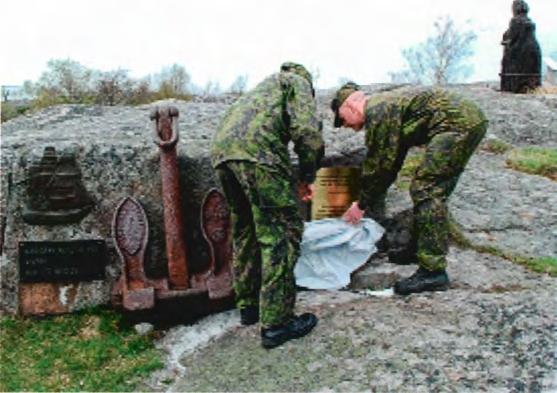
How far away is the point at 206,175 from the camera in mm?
5113

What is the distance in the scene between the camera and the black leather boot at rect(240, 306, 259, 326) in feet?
14.8

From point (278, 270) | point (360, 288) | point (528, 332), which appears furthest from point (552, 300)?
point (278, 270)

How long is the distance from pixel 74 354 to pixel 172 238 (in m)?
0.89

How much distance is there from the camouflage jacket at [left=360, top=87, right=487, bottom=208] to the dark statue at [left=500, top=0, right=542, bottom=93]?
8.31 metres

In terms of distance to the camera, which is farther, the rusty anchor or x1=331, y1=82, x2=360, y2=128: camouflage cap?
the rusty anchor

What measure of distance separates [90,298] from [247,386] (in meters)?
1.59

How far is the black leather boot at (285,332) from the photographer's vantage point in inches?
161

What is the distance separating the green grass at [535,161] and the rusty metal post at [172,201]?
12.6ft

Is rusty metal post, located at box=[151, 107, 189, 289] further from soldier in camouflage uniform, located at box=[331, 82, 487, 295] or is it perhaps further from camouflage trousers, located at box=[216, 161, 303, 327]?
soldier in camouflage uniform, located at box=[331, 82, 487, 295]

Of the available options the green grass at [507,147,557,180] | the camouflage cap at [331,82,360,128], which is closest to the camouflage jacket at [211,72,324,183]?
the camouflage cap at [331,82,360,128]

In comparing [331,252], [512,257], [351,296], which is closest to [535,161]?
[512,257]

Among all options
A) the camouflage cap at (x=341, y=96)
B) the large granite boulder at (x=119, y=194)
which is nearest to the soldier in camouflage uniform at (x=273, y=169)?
the camouflage cap at (x=341, y=96)

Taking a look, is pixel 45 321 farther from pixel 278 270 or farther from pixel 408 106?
pixel 408 106

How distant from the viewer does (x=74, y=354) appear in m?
4.58
